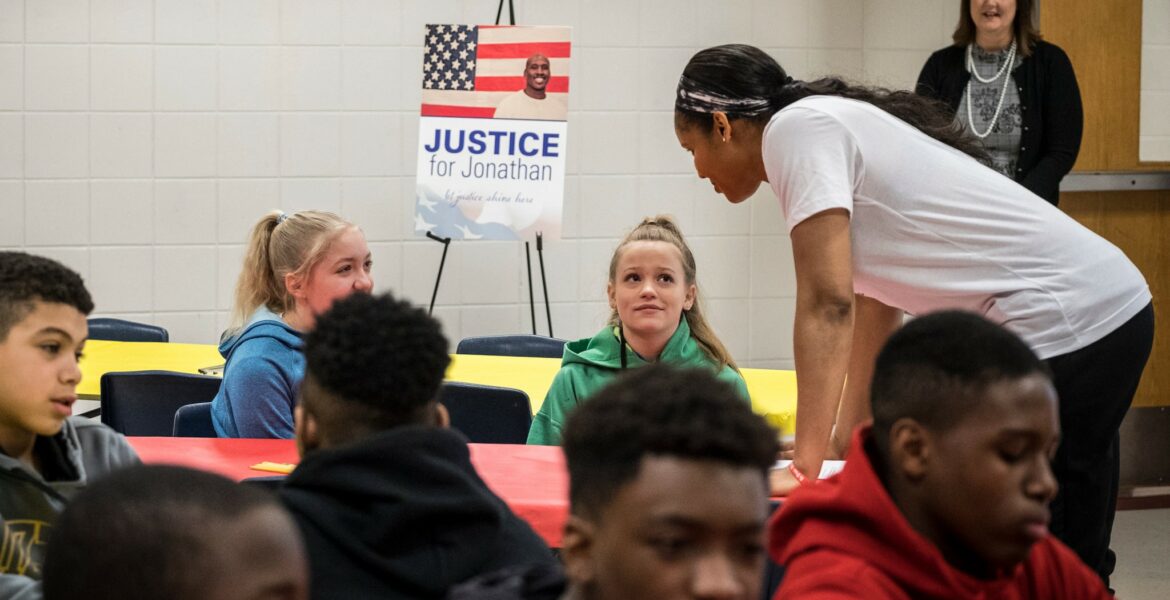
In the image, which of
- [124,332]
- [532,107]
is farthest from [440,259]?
[124,332]

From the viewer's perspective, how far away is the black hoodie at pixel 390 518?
4.78ft

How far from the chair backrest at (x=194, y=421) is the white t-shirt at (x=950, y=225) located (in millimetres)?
1567

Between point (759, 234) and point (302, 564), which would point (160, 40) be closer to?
point (759, 234)

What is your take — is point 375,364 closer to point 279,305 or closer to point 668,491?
point 668,491

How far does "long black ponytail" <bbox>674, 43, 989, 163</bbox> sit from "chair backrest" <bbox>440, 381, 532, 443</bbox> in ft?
3.17

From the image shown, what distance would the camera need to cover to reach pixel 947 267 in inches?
91.2

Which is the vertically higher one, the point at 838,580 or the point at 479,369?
the point at 838,580

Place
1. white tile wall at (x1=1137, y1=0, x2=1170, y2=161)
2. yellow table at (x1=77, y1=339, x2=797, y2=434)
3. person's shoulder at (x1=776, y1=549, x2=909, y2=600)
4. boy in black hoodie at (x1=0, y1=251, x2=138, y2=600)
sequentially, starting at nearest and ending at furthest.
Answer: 1. person's shoulder at (x1=776, y1=549, x2=909, y2=600)
2. boy in black hoodie at (x1=0, y1=251, x2=138, y2=600)
3. yellow table at (x1=77, y1=339, x2=797, y2=434)
4. white tile wall at (x1=1137, y1=0, x2=1170, y2=161)

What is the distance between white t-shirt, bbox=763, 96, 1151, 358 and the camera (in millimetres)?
2252

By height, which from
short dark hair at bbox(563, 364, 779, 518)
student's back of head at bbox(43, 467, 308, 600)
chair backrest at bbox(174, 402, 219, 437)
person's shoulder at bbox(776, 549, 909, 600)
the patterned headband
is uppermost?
the patterned headband

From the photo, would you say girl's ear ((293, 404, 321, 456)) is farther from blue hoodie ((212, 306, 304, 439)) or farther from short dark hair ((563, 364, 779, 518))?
blue hoodie ((212, 306, 304, 439))

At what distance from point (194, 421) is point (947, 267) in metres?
1.79

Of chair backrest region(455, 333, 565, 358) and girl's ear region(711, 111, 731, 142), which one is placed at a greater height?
girl's ear region(711, 111, 731, 142)

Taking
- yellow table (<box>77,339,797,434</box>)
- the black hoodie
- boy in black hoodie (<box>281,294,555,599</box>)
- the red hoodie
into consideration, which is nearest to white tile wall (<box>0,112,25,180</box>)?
yellow table (<box>77,339,797,434</box>)
